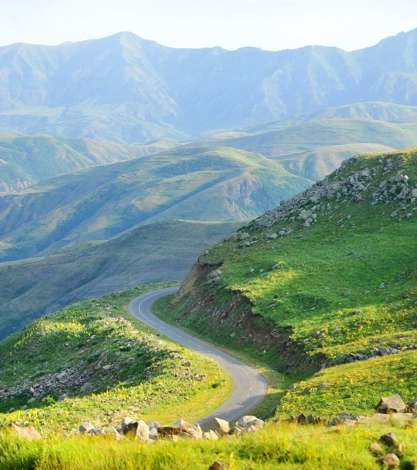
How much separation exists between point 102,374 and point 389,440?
48.4 m

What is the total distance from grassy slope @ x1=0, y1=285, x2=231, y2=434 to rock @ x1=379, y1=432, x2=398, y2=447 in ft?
54.0

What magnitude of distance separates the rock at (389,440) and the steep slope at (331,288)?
15.7 metres

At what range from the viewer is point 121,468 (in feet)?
52.5

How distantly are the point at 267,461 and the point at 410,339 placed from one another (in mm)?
35480

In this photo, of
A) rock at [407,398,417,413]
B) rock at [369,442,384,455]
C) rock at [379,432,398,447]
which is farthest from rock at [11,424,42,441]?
rock at [407,398,417,413]

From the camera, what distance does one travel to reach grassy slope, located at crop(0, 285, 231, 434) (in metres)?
44.6

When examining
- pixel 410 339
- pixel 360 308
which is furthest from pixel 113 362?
pixel 410 339

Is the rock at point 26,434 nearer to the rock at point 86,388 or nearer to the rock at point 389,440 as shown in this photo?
the rock at point 389,440

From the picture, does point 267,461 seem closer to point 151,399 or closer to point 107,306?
point 151,399

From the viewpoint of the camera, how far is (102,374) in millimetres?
63312

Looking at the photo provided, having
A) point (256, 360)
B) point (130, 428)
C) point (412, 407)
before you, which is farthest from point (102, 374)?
point (130, 428)

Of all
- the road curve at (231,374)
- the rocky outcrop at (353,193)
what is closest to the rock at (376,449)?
the road curve at (231,374)

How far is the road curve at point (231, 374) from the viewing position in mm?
44106

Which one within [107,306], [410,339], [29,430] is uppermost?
[29,430]
